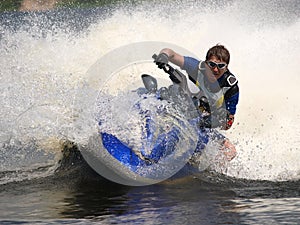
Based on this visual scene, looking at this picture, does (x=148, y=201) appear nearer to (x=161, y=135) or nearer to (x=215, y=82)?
(x=161, y=135)

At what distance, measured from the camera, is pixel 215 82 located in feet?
25.2

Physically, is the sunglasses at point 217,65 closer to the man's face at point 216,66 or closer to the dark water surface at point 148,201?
the man's face at point 216,66

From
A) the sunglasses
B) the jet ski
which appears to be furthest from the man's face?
the jet ski

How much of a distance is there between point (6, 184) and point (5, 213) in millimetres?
1231

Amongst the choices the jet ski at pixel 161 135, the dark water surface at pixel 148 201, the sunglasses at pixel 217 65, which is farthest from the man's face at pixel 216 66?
the dark water surface at pixel 148 201

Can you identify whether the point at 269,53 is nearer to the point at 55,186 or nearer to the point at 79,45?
the point at 79,45

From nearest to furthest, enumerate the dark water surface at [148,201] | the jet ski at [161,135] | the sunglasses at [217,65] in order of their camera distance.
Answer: the dark water surface at [148,201] → the jet ski at [161,135] → the sunglasses at [217,65]

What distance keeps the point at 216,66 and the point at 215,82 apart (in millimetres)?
197

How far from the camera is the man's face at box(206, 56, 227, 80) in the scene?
7586 mm

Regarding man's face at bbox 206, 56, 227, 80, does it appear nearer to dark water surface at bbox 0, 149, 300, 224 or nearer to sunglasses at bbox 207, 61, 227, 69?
sunglasses at bbox 207, 61, 227, 69

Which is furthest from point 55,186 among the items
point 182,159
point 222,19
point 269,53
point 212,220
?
point 222,19

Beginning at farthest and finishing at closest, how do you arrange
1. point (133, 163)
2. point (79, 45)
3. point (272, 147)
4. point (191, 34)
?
1. point (191, 34)
2. point (79, 45)
3. point (272, 147)
4. point (133, 163)

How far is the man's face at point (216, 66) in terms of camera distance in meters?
7.59

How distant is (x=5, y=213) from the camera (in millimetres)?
6211
